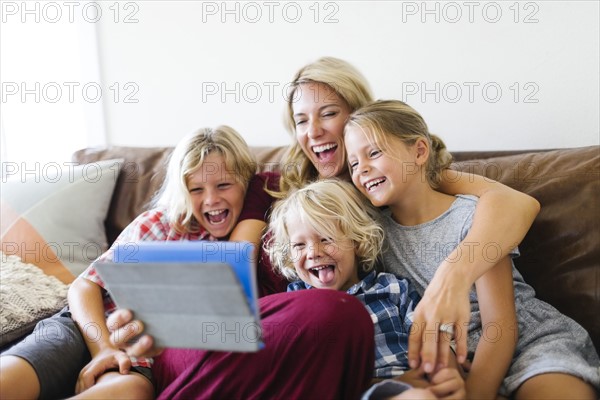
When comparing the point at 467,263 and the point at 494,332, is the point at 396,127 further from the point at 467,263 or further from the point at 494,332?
the point at 494,332

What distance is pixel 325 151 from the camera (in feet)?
5.16

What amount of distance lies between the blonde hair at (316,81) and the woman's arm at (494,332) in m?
0.55

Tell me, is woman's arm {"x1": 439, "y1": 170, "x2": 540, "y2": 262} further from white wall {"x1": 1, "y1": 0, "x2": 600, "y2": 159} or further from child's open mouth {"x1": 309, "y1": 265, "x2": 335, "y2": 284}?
white wall {"x1": 1, "y1": 0, "x2": 600, "y2": 159}

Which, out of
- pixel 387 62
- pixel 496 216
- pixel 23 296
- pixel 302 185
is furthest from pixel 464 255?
pixel 23 296

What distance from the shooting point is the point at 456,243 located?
1.33 m

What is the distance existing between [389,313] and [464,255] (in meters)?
0.20

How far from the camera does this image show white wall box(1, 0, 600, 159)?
1789 mm

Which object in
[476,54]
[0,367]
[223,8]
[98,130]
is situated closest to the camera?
[0,367]

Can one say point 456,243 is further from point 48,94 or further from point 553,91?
point 48,94

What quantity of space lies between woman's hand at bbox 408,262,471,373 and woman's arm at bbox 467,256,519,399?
67mm

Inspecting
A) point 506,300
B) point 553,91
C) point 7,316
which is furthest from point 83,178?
point 553,91

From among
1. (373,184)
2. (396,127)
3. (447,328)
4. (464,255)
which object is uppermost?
(396,127)

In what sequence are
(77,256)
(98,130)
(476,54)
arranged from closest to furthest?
1. (77,256)
2. (476,54)
3. (98,130)

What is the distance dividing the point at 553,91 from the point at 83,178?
1.42 metres
